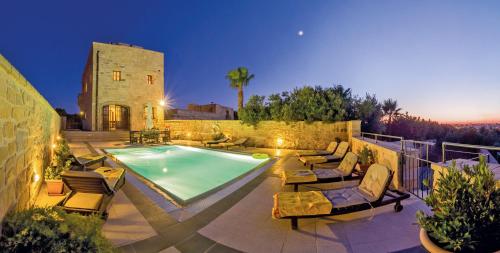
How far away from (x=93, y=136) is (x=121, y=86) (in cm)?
508

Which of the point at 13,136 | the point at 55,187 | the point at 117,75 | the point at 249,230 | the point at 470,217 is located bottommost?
the point at 249,230

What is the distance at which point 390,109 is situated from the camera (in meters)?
20.3

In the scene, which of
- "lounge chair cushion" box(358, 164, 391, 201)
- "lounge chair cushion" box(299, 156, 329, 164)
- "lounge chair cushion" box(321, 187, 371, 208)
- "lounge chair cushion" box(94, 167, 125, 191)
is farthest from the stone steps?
"lounge chair cushion" box(358, 164, 391, 201)

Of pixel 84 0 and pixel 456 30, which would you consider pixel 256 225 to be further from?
pixel 84 0

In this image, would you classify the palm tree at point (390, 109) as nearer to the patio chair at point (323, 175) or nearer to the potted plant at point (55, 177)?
the patio chair at point (323, 175)

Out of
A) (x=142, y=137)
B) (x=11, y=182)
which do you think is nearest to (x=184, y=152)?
(x=142, y=137)

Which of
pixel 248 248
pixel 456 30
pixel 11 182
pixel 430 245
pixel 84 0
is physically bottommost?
pixel 248 248

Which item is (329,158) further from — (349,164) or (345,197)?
(345,197)

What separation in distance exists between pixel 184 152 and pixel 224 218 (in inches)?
336

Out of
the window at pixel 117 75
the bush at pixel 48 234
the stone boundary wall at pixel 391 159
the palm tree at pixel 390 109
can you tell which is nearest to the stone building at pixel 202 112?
the window at pixel 117 75

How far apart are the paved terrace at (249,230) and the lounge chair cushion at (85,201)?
1.06 ft

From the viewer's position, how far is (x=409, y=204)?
12.8ft

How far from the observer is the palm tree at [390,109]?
20.0 metres

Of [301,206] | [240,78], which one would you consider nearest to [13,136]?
[301,206]
